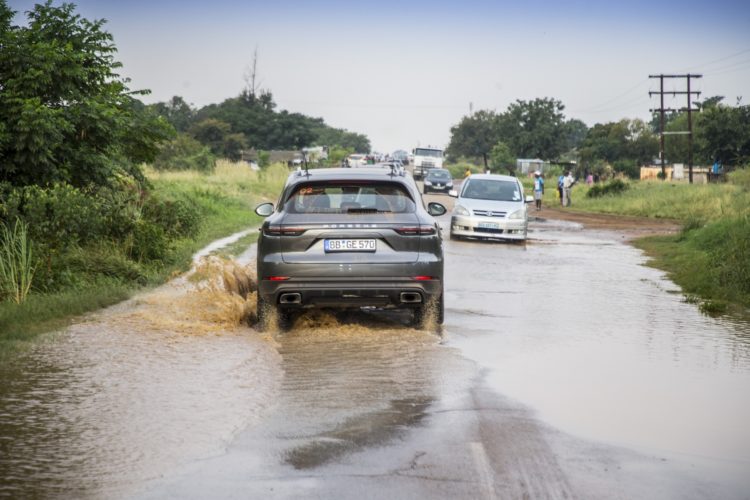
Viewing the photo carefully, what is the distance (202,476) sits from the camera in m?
5.67

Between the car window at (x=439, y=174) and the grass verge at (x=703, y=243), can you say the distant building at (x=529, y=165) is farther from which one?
the grass verge at (x=703, y=243)

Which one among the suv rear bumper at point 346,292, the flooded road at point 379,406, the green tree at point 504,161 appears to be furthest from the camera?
the green tree at point 504,161

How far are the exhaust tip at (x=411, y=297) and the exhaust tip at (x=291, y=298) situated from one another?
99 cm

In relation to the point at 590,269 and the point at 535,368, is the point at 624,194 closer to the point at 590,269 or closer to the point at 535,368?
the point at 590,269

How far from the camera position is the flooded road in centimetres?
565

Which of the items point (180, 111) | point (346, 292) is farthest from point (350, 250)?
point (180, 111)

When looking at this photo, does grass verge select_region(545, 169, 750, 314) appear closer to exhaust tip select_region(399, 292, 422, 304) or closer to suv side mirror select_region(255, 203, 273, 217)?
exhaust tip select_region(399, 292, 422, 304)

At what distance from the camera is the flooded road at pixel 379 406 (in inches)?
222

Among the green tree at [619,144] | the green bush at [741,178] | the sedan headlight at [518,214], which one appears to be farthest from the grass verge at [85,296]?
the green tree at [619,144]

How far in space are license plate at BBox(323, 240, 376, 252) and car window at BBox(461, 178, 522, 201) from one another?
17.9 metres

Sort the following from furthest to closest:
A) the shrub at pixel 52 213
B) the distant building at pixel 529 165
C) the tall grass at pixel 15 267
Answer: the distant building at pixel 529 165, the shrub at pixel 52 213, the tall grass at pixel 15 267

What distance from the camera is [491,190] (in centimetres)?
2842

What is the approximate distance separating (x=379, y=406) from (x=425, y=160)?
77221 millimetres

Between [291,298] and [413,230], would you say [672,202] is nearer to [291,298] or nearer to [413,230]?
[413,230]
